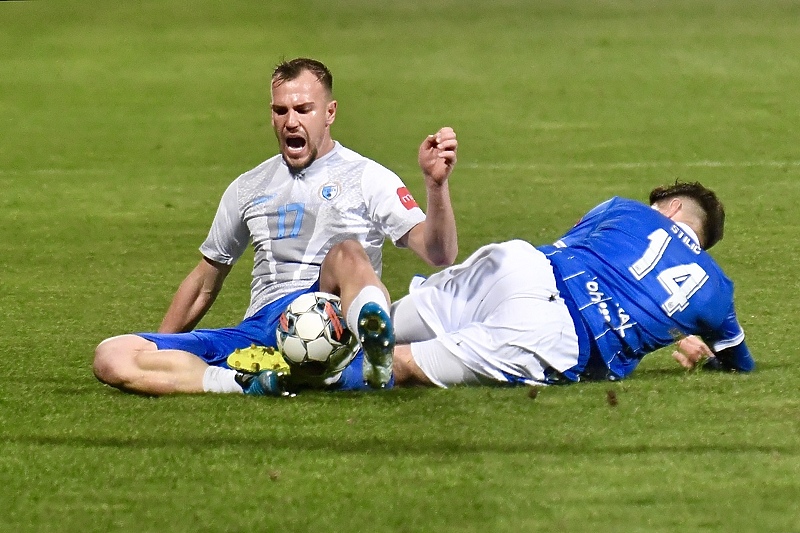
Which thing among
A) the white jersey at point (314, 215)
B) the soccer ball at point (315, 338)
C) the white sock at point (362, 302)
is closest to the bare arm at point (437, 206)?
the white jersey at point (314, 215)

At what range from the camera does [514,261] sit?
623 cm

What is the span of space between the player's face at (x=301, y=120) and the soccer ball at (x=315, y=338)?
0.90 meters

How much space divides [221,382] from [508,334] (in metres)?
1.24

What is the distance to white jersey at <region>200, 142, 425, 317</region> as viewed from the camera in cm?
649

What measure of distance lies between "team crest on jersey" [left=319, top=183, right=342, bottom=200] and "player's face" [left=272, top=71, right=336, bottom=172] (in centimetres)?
18

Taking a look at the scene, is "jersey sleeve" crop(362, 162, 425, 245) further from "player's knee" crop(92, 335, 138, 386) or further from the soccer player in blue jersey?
"player's knee" crop(92, 335, 138, 386)

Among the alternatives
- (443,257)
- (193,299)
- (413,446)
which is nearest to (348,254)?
(443,257)

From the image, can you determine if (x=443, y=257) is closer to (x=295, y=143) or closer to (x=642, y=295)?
(x=642, y=295)

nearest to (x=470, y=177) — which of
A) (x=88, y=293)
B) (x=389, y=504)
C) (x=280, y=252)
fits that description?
(x=88, y=293)

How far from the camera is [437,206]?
233 inches

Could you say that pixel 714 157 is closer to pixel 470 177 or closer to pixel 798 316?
pixel 470 177

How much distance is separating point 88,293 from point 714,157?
628cm

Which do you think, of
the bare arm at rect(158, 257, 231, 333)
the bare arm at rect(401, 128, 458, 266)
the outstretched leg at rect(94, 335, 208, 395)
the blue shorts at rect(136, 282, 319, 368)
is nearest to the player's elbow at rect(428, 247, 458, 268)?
the bare arm at rect(401, 128, 458, 266)

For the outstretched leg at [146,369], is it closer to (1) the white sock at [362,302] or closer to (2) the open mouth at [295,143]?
(1) the white sock at [362,302]
